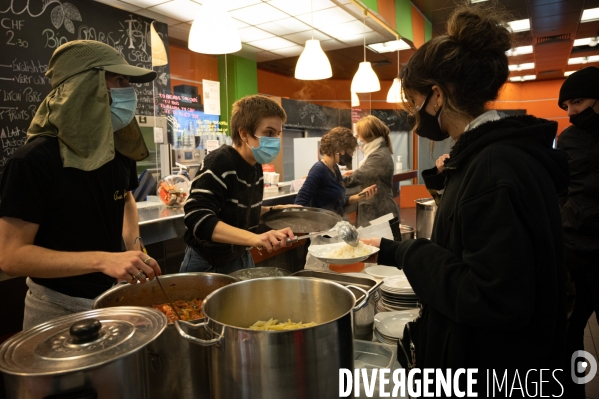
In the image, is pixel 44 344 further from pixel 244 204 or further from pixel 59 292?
pixel 244 204

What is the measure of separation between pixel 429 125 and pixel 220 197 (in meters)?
1.10

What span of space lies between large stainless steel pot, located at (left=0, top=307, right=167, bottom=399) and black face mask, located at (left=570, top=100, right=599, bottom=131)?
2.95 meters

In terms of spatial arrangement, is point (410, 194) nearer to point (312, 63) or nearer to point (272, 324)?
point (312, 63)

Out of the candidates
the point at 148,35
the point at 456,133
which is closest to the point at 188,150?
the point at 148,35

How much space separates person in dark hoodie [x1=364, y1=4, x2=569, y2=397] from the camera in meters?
0.98

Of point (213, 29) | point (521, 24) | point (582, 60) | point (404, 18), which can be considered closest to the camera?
point (213, 29)

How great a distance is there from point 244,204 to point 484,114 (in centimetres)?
132

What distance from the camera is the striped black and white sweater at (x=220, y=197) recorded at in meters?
1.96

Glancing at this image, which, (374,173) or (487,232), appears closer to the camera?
(487,232)

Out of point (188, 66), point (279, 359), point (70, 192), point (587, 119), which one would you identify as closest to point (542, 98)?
point (188, 66)

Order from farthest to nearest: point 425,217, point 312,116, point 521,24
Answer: point 312,116 < point 521,24 < point 425,217

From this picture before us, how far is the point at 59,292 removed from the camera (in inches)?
59.3

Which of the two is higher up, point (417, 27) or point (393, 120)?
point (417, 27)

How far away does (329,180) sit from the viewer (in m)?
3.59
